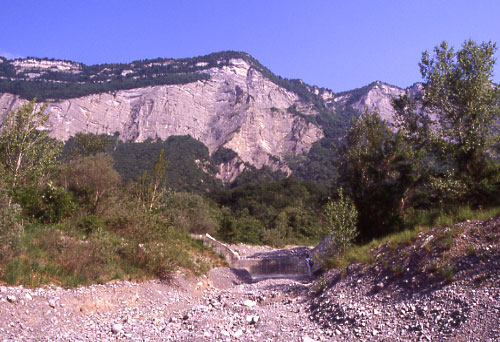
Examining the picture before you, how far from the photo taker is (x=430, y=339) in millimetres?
6902

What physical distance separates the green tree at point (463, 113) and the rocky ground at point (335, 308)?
5654 mm

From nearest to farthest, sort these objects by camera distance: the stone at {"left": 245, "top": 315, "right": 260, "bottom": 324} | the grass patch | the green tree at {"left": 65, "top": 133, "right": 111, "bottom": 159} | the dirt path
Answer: the dirt path → the stone at {"left": 245, "top": 315, "right": 260, "bottom": 324} → the grass patch → the green tree at {"left": 65, "top": 133, "right": 111, "bottom": 159}

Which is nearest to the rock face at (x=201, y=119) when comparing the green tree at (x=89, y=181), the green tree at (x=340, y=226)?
the green tree at (x=89, y=181)

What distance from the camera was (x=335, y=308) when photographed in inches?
376

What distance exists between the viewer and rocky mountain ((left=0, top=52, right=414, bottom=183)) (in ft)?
428

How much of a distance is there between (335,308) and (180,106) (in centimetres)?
15185

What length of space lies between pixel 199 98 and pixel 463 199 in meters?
161

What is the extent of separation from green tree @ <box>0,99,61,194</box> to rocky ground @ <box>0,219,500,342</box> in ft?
22.3

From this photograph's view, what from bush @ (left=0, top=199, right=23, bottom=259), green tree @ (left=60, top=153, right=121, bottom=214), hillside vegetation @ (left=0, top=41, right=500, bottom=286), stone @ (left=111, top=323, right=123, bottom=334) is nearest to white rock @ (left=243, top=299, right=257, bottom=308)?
stone @ (left=111, top=323, right=123, bottom=334)

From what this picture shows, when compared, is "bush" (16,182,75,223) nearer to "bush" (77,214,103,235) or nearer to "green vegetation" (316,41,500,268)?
"bush" (77,214,103,235)

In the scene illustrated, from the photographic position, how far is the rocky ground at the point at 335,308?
7508 mm

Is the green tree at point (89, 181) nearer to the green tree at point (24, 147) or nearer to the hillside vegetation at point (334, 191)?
the hillside vegetation at point (334, 191)

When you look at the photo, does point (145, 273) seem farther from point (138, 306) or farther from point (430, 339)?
point (430, 339)

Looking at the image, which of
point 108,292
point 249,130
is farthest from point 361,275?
point 249,130
